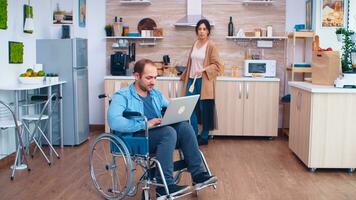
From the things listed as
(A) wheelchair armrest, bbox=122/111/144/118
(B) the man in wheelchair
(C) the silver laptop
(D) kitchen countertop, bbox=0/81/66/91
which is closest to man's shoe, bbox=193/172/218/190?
(B) the man in wheelchair

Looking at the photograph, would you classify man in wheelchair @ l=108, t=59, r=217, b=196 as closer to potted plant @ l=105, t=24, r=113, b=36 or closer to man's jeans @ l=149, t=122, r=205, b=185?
man's jeans @ l=149, t=122, r=205, b=185

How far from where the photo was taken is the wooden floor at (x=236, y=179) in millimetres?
3705

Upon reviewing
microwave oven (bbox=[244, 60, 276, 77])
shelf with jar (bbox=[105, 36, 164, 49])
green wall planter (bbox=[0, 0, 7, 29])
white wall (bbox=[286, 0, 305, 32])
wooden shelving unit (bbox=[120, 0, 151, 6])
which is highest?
wooden shelving unit (bbox=[120, 0, 151, 6])

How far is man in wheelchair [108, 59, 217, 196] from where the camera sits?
324cm

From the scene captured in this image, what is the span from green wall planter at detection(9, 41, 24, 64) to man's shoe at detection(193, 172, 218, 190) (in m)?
2.64

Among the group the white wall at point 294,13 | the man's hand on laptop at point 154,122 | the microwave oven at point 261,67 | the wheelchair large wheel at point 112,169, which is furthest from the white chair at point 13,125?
the white wall at point 294,13

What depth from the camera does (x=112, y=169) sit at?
136 inches

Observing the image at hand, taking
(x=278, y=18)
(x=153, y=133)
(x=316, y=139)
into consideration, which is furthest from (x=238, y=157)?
(x=278, y=18)

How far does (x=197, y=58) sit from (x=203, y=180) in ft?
8.49

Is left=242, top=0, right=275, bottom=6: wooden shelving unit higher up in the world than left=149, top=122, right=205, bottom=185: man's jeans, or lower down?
higher up

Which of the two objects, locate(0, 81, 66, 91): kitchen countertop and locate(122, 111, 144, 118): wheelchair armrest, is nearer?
locate(122, 111, 144, 118): wheelchair armrest

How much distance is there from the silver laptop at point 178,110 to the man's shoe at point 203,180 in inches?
18.1

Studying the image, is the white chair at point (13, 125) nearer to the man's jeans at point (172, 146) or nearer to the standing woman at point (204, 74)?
the man's jeans at point (172, 146)

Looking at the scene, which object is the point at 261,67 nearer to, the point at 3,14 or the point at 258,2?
the point at 258,2
